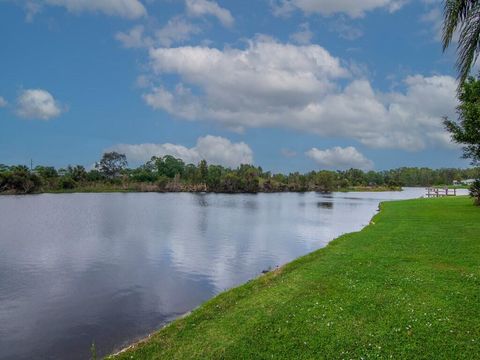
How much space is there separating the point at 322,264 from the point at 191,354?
31.8 ft

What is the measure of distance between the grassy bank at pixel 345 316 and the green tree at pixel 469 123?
21450 millimetres

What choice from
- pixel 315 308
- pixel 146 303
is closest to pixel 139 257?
pixel 146 303

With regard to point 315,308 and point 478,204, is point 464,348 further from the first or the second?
point 478,204

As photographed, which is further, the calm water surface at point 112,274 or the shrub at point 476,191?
the shrub at point 476,191

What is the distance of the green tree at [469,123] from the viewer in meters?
33.6

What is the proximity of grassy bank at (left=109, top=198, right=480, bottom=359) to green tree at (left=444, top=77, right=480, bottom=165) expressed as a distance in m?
21.5

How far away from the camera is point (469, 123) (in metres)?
35.5

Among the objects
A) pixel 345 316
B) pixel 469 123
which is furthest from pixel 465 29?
pixel 469 123

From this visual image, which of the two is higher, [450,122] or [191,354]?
[450,122]

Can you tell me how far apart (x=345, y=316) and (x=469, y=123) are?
1292 inches

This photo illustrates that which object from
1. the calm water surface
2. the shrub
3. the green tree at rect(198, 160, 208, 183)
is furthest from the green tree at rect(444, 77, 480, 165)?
the green tree at rect(198, 160, 208, 183)

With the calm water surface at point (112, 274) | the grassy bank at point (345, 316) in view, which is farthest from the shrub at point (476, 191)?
the grassy bank at point (345, 316)

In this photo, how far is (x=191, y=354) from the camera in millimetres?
8898

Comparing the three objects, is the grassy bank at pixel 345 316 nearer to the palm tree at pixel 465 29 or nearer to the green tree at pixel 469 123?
the palm tree at pixel 465 29
